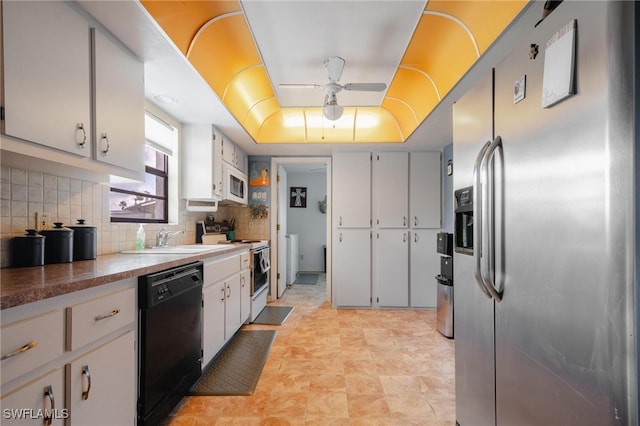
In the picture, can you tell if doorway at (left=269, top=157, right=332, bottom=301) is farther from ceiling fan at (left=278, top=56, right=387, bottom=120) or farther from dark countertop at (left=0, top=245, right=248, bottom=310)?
dark countertop at (left=0, top=245, right=248, bottom=310)

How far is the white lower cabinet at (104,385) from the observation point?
3.67ft

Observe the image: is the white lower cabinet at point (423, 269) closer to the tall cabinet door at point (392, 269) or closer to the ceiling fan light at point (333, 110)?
the tall cabinet door at point (392, 269)

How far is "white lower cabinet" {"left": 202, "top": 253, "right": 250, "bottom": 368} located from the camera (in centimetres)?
232

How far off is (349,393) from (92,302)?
5.64 ft

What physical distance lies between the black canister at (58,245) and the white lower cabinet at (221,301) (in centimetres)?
85

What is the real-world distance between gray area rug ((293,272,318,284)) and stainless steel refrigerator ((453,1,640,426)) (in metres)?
4.79

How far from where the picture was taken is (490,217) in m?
1.22

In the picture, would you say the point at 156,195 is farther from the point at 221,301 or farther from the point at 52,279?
the point at 52,279

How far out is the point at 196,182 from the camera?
3.15m

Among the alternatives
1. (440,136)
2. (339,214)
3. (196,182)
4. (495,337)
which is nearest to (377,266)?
(339,214)

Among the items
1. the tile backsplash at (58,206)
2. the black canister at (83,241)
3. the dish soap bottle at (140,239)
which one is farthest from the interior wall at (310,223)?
the black canister at (83,241)

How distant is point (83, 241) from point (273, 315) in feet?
8.26

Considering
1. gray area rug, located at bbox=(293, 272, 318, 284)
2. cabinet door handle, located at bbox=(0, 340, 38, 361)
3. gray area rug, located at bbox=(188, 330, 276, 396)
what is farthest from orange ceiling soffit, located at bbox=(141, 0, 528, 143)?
gray area rug, located at bbox=(293, 272, 318, 284)

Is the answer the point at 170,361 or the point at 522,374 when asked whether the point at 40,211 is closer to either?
the point at 170,361
